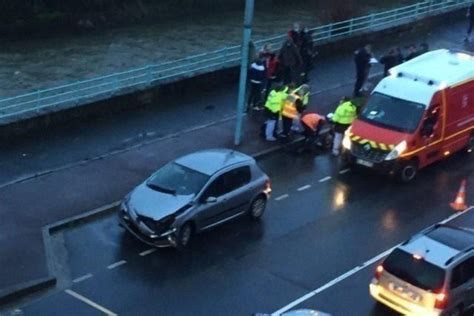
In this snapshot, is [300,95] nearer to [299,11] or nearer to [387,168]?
[387,168]

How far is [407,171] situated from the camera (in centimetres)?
2177

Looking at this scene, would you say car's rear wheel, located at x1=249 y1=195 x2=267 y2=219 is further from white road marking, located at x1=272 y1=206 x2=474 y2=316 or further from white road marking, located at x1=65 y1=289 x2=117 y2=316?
white road marking, located at x1=65 y1=289 x2=117 y2=316

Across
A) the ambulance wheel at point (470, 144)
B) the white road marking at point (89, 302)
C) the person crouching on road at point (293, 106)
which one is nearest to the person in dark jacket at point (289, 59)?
the person crouching on road at point (293, 106)

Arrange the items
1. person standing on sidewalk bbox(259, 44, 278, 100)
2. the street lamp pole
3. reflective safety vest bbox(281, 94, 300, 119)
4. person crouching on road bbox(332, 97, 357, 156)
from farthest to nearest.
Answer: person standing on sidewalk bbox(259, 44, 278, 100) → reflective safety vest bbox(281, 94, 300, 119) → person crouching on road bbox(332, 97, 357, 156) → the street lamp pole

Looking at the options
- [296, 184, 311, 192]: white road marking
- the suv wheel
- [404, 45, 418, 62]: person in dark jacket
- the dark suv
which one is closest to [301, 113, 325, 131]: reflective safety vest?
[296, 184, 311, 192]: white road marking

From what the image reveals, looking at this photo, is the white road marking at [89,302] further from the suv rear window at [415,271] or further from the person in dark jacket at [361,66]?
the person in dark jacket at [361,66]

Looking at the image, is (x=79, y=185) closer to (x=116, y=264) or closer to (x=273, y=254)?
(x=116, y=264)

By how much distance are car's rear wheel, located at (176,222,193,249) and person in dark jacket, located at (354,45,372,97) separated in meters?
10.8

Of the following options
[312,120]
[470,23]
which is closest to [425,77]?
[312,120]

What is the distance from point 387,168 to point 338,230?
9.97 feet

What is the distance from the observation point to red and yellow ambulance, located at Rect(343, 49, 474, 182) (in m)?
21.6

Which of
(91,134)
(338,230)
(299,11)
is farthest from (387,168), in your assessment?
(299,11)

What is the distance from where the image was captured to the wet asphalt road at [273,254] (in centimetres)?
1585

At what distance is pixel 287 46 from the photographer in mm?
25953
